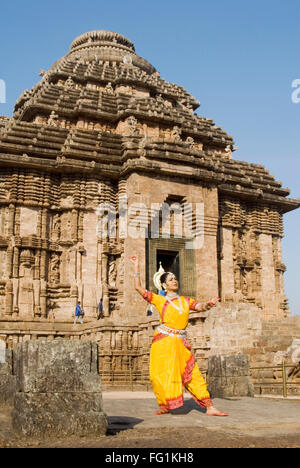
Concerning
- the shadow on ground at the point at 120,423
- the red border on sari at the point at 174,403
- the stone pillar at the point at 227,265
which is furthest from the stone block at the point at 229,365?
the stone pillar at the point at 227,265

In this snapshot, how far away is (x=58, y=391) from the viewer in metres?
6.32

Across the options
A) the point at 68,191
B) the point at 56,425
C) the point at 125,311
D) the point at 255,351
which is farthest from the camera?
the point at 68,191

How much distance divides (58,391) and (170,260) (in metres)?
20.8

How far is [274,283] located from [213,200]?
22.6 ft

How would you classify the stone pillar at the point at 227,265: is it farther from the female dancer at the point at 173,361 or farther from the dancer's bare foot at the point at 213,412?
the dancer's bare foot at the point at 213,412

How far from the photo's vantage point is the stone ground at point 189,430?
5.69 meters

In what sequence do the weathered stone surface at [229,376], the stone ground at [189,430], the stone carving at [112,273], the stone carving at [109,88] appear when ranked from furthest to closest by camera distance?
the stone carving at [109,88] < the stone carving at [112,273] < the weathered stone surface at [229,376] < the stone ground at [189,430]

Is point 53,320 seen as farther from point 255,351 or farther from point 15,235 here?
point 255,351

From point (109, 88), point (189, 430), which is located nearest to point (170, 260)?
point (109, 88)

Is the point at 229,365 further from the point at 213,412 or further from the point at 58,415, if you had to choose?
the point at 58,415

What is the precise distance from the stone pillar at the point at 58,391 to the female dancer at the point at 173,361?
6.43 feet
